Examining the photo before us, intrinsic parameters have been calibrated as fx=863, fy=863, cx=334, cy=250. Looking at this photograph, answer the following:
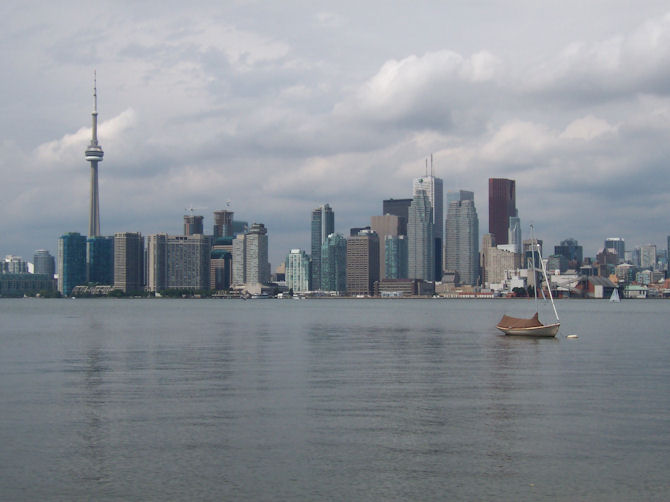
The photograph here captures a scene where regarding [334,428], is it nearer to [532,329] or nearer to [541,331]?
[532,329]

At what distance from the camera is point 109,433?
42.4 meters

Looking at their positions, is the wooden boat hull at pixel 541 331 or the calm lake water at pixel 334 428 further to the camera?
the wooden boat hull at pixel 541 331

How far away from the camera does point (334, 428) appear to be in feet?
143

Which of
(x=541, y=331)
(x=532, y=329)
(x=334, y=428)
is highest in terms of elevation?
(x=532, y=329)

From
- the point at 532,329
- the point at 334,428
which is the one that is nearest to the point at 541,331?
the point at 532,329

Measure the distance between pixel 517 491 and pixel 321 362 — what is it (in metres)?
46.9

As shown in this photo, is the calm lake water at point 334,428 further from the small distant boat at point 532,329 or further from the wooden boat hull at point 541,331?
the small distant boat at point 532,329

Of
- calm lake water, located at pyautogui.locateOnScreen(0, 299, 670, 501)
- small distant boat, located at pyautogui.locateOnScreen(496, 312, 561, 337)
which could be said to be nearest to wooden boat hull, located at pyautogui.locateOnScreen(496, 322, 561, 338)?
small distant boat, located at pyautogui.locateOnScreen(496, 312, 561, 337)

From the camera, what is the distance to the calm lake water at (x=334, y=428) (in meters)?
33.0

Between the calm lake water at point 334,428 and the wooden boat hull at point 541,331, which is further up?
the wooden boat hull at point 541,331

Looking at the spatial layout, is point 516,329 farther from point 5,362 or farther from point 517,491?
point 517,491

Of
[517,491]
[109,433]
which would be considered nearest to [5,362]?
[109,433]

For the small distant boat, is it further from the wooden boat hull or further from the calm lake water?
the calm lake water

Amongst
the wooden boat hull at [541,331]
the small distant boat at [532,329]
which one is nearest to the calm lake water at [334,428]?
the wooden boat hull at [541,331]
